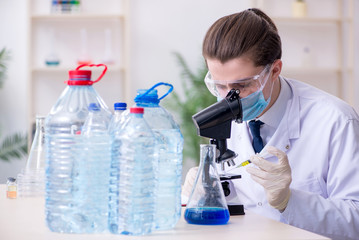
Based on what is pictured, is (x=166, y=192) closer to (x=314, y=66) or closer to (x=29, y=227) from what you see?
(x=29, y=227)

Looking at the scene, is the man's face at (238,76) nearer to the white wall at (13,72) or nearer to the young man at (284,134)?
the young man at (284,134)

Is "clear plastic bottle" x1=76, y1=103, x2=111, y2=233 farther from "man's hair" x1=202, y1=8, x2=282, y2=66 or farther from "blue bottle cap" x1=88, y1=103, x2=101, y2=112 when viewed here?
"man's hair" x1=202, y1=8, x2=282, y2=66

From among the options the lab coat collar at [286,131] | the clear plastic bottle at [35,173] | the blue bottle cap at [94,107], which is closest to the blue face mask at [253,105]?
the lab coat collar at [286,131]

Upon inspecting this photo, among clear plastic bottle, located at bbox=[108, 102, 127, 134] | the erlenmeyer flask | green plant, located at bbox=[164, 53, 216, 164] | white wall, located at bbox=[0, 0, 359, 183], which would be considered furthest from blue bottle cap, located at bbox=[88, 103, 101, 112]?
white wall, located at bbox=[0, 0, 359, 183]

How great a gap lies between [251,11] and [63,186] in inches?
39.3

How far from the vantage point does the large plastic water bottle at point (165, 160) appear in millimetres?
1324

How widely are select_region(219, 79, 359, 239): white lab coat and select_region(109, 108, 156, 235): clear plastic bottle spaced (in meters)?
0.46

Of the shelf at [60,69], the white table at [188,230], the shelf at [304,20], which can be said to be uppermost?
the shelf at [304,20]

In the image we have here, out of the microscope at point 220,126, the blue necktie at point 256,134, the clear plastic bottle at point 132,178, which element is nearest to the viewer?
the clear plastic bottle at point 132,178

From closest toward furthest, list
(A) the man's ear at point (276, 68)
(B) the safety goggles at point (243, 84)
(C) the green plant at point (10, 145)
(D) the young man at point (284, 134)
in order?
(D) the young man at point (284, 134) < (B) the safety goggles at point (243, 84) < (A) the man's ear at point (276, 68) < (C) the green plant at point (10, 145)

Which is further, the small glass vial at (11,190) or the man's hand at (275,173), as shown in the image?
the small glass vial at (11,190)

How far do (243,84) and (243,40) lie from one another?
147 mm

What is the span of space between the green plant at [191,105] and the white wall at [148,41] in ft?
0.78

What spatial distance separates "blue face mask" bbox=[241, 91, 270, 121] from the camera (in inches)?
70.1
